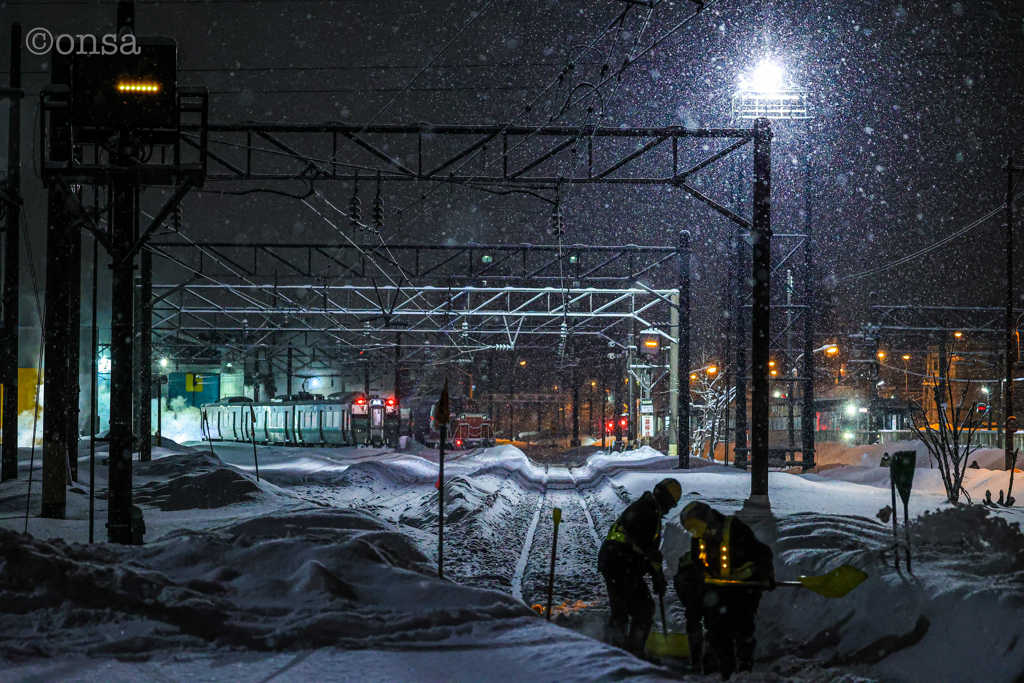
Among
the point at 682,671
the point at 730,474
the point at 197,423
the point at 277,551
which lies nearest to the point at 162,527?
the point at 277,551

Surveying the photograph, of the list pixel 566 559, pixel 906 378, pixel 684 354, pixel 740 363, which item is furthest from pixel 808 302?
pixel 906 378

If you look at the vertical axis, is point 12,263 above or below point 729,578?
above

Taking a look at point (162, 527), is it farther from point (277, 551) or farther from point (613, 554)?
point (613, 554)

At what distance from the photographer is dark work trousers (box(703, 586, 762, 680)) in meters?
7.48

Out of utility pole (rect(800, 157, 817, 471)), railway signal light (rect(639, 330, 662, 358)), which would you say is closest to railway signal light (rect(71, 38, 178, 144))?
utility pole (rect(800, 157, 817, 471))

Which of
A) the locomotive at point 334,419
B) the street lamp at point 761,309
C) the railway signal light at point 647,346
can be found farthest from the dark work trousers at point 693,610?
the locomotive at point 334,419

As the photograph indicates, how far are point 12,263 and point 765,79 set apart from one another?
20.4 meters

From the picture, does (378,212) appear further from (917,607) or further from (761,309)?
(917,607)

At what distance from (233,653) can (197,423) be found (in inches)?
2697

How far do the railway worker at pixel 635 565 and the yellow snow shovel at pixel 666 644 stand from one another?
185mm

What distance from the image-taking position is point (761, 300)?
52.0 ft

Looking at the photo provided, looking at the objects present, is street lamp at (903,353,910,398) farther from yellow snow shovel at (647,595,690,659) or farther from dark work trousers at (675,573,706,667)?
dark work trousers at (675,573,706,667)

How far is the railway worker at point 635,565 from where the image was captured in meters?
8.62

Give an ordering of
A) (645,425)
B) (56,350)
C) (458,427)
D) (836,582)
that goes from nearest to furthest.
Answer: (836,582) → (56,350) → (645,425) → (458,427)
